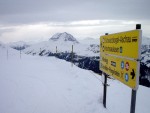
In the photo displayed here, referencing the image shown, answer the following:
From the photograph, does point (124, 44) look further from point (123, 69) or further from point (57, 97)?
point (57, 97)

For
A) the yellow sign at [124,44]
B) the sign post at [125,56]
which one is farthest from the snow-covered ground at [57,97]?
the yellow sign at [124,44]

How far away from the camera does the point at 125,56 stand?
6.18 metres

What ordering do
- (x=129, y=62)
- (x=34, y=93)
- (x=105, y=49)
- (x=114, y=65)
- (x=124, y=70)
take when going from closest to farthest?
(x=129, y=62)
(x=124, y=70)
(x=114, y=65)
(x=105, y=49)
(x=34, y=93)

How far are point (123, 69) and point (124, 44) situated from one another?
81 centimetres

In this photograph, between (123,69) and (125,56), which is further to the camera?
(123,69)

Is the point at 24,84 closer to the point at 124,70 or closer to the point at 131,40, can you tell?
the point at 124,70

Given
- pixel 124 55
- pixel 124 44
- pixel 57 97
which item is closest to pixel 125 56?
pixel 124 55

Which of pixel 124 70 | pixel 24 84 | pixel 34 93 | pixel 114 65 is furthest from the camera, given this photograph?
pixel 24 84

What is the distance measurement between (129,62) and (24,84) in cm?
679

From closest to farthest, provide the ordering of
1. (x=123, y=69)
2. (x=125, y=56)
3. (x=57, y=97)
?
(x=125, y=56)
(x=123, y=69)
(x=57, y=97)

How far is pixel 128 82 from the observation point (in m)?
5.93

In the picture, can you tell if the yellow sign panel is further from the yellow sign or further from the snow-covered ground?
the snow-covered ground

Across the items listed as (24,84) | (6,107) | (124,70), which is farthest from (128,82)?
(24,84)

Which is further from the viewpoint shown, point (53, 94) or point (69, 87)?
point (69, 87)
